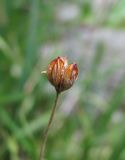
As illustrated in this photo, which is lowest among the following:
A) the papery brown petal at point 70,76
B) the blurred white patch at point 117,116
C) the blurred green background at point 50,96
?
the blurred white patch at point 117,116

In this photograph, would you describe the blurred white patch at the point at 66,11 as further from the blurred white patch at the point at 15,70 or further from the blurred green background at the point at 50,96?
the blurred white patch at the point at 15,70

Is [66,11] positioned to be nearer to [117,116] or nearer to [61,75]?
[117,116]

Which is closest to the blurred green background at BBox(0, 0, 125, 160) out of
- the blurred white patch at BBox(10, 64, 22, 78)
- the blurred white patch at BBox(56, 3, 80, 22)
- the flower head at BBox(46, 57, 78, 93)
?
the blurred white patch at BBox(10, 64, 22, 78)

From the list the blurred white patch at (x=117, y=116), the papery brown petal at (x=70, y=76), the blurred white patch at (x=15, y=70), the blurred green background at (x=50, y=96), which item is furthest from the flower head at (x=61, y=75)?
the blurred white patch at (x=117, y=116)

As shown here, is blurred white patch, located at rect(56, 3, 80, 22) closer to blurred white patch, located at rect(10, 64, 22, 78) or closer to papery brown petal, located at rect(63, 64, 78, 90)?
blurred white patch, located at rect(10, 64, 22, 78)

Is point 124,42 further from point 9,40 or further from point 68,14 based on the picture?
point 9,40

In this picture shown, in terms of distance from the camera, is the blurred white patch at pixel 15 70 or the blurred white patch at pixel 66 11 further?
the blurred white patch at pixel 66 11

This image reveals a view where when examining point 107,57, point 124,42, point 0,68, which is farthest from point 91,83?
point 124,42
